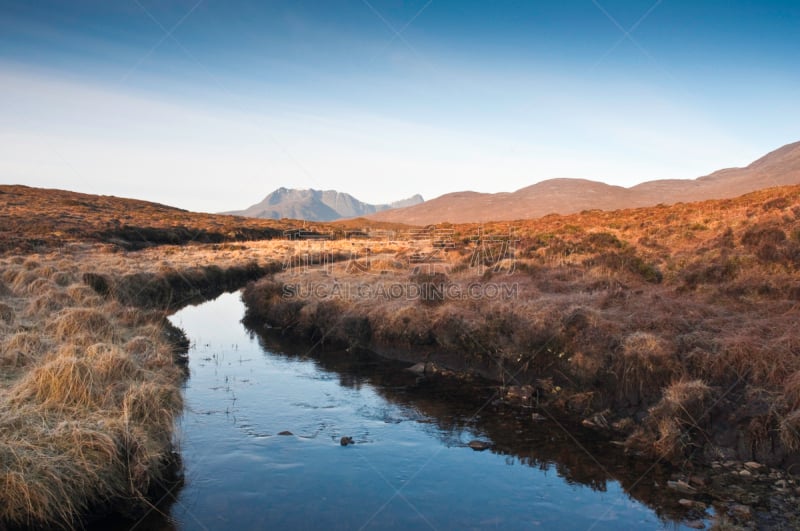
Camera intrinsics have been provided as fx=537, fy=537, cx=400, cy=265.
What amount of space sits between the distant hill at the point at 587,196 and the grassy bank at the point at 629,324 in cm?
10448

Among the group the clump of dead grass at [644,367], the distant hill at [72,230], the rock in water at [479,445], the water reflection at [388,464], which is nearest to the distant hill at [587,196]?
the distant hill at [72,230]

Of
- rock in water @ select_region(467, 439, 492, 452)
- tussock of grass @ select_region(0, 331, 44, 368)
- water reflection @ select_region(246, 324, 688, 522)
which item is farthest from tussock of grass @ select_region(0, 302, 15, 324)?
rock in water @ select_region(467, 439, 492, 452)

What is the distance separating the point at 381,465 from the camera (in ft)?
35.2

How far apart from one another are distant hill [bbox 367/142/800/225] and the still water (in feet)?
388

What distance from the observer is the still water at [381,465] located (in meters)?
8.88

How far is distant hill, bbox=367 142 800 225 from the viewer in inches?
5118

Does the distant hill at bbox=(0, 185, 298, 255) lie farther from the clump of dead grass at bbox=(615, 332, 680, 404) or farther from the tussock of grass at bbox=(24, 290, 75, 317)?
the clump of dead grass at bbox=(615, 332, 680, 404)

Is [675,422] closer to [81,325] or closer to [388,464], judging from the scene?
[388,464]

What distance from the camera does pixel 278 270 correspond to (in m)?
40.1

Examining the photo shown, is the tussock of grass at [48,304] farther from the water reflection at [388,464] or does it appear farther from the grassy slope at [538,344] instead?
the water reflection at [388,464]

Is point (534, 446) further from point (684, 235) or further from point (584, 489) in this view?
point (684, 235)

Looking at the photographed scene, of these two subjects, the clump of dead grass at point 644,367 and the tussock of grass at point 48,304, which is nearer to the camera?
the clump of dead grass at point 644,367

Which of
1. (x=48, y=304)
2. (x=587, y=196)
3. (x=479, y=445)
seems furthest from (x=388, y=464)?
(x=587, y=196)

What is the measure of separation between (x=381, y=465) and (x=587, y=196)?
156453mm
